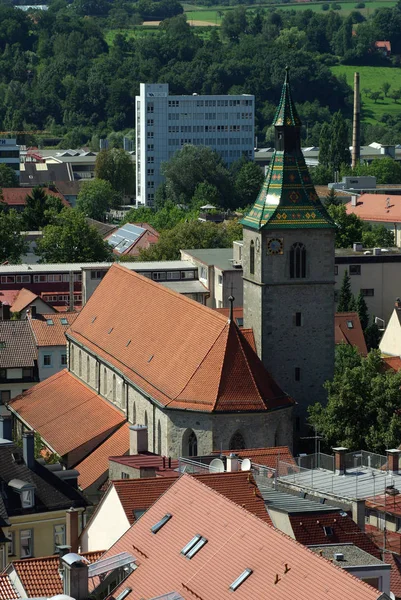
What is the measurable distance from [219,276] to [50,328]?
16.0 metres

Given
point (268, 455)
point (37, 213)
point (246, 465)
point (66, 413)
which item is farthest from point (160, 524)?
point (37, 213)

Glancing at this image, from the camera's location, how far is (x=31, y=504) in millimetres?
58125

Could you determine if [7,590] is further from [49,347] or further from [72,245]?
[72,245]

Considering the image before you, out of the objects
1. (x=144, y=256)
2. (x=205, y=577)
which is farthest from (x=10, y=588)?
(x=144, y=256)

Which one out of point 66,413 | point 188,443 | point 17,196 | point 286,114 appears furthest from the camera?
point 17,196

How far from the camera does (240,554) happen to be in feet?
134

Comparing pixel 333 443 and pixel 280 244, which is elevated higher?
pixel 280 244

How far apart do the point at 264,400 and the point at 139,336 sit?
10.3m

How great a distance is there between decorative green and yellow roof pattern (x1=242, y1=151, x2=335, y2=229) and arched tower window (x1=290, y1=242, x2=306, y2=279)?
909 mm

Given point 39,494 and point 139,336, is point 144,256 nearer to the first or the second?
point 139,336

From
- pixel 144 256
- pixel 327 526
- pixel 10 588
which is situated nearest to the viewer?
pixel 10 588

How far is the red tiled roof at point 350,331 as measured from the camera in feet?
341

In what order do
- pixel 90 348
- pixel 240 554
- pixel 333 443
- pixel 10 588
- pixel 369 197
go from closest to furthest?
pixel 240 554
pixel 10 588
pixel 333 443
pixel 90 348
pixel 369 197

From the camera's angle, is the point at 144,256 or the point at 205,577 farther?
the point at 144,256
